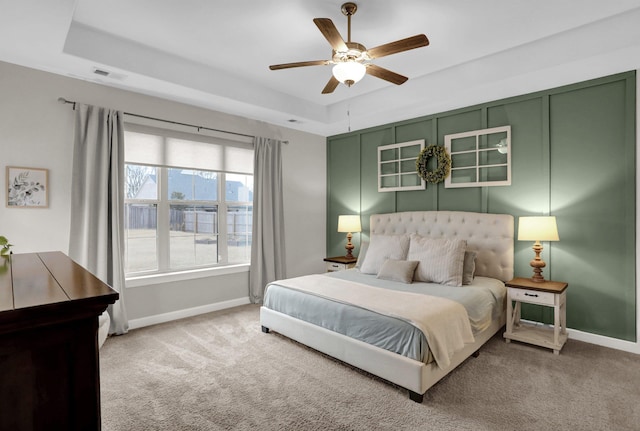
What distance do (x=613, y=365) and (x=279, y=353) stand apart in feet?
9.33

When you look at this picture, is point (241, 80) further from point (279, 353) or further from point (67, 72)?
point (279, 353)

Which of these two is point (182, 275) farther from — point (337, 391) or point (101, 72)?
point (337, 391)

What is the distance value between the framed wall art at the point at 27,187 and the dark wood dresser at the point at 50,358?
281cm

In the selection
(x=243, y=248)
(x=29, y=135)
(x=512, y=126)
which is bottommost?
(x=243, y=248)

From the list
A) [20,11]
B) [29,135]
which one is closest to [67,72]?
[29,135]

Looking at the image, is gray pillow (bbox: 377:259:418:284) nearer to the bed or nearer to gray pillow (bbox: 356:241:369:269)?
the bed

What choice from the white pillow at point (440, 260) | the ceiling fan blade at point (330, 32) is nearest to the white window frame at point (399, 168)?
the white pillow at point (440, 260)

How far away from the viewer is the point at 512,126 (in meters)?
3.93

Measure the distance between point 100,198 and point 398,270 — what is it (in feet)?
10.3

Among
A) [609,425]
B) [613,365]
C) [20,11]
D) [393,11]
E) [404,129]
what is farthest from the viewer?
[404,129]

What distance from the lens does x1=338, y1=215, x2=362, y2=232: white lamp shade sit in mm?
5145

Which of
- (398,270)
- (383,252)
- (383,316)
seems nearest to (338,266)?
(383,252)

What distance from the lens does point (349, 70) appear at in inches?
100.0

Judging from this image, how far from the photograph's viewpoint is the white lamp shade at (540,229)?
3318 mm
